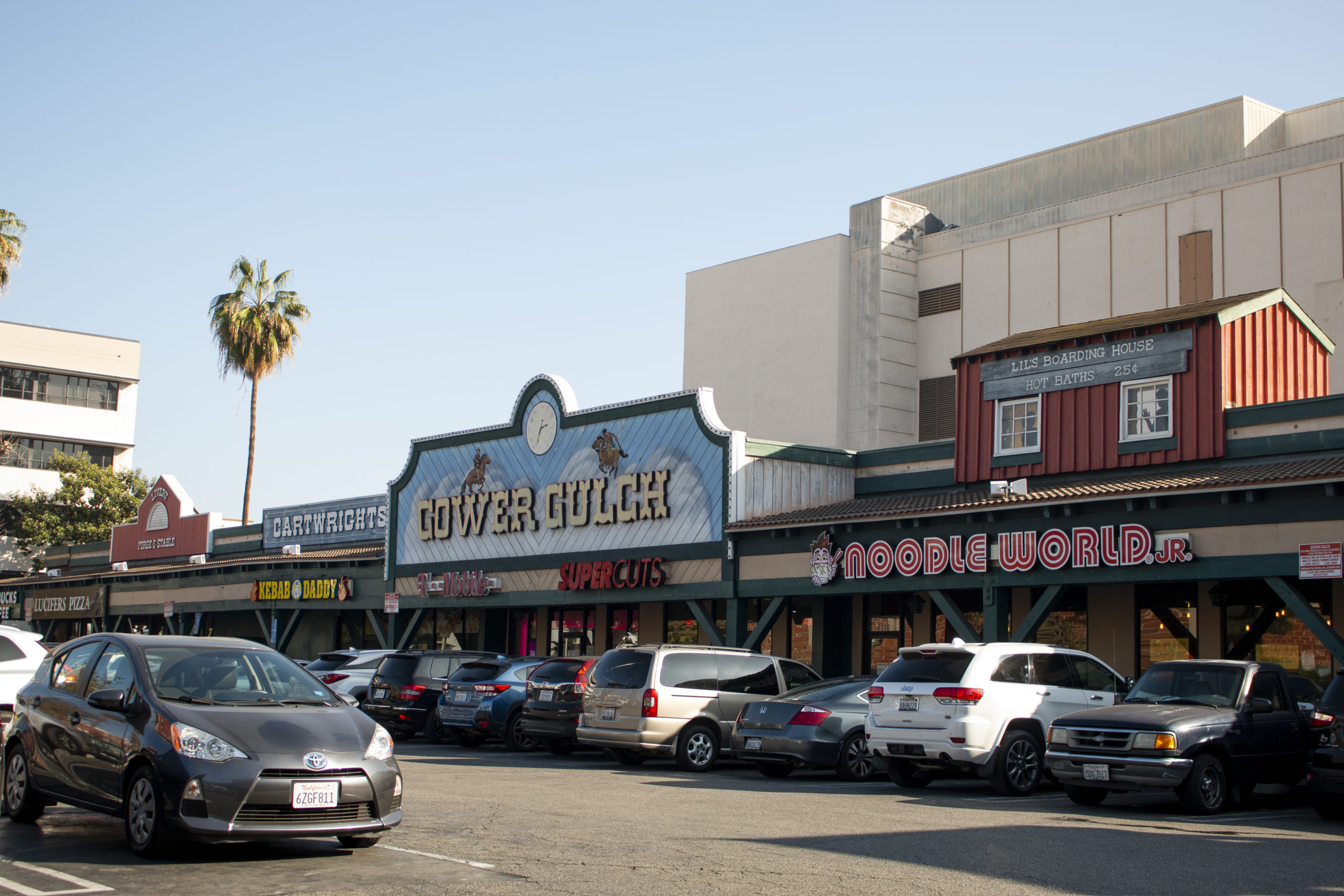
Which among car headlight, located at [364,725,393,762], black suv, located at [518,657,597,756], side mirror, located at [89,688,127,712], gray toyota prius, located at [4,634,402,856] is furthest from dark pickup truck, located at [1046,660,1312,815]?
side mirror, located at [89,688,127,712]

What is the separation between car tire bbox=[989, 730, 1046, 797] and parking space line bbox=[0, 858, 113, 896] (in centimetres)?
941

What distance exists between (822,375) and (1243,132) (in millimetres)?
14596

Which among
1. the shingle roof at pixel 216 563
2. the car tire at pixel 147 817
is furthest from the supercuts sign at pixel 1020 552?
the shingle roof at pixel 216 563

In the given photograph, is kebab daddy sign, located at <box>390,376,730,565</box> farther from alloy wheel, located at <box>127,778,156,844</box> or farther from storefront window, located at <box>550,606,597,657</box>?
alloy wheel, located at <box>127,778,156,844</box>

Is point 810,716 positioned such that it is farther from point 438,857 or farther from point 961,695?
point 438,857

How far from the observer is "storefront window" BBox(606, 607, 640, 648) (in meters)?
31.6

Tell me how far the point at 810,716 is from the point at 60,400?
2532 inches

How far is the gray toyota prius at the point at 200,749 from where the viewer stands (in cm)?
894

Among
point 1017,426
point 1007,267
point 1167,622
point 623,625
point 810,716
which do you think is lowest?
point 810,716

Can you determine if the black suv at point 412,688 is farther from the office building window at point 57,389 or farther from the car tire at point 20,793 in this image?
the office building window at point 57,389

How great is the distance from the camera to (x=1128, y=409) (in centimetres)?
2297

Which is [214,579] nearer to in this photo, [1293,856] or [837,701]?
[837,701]

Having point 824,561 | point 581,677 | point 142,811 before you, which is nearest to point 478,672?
point 581,677

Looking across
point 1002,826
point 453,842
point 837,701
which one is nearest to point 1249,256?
point 837,701
